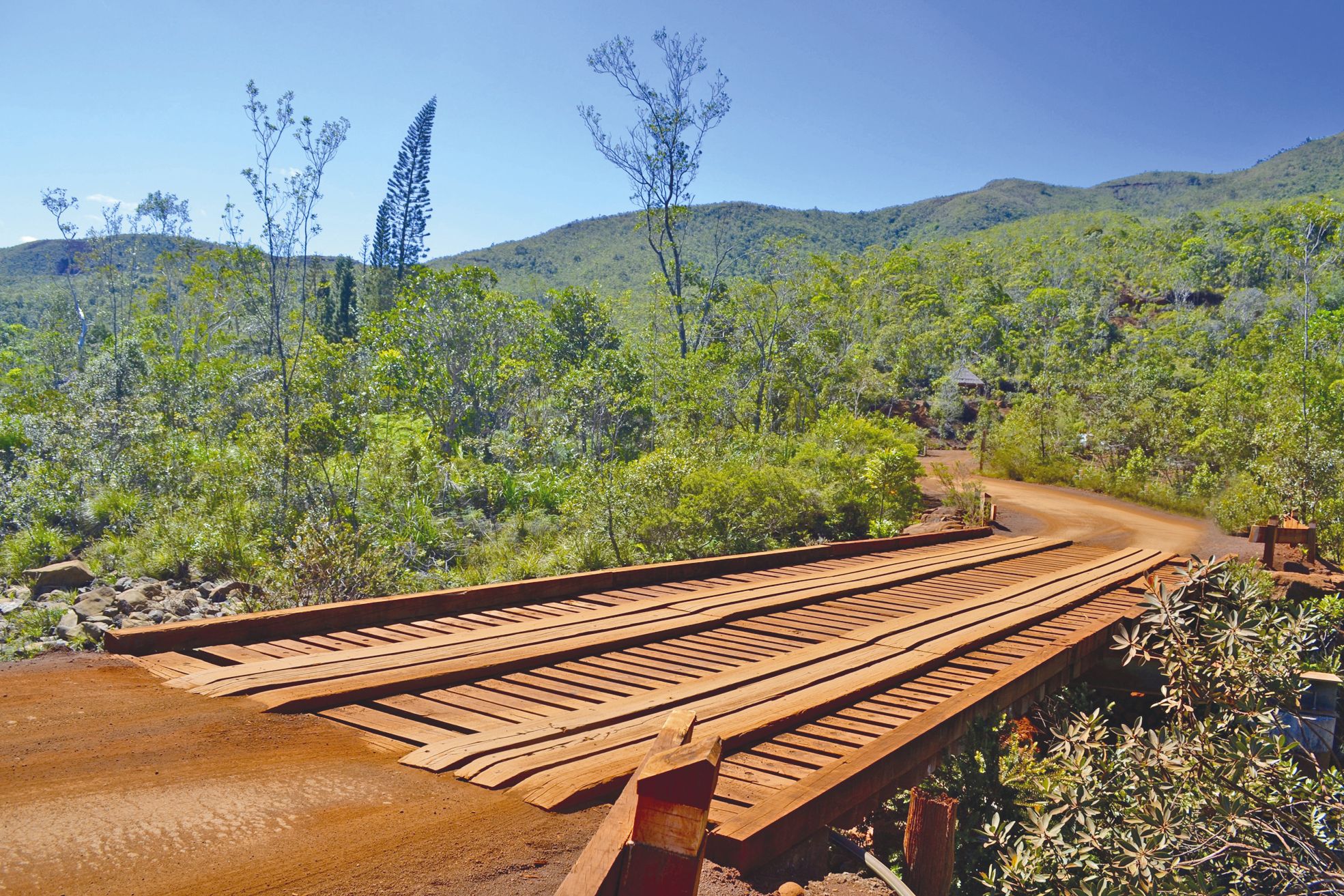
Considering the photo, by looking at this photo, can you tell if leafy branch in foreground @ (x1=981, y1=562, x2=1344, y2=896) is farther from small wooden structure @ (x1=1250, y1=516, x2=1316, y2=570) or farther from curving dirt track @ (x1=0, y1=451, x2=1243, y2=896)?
small wooden structure @ (x1=1250, y1=516, x2=1316, y2=570)

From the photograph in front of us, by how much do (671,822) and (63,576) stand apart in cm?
1066

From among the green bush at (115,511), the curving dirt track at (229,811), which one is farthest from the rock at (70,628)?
the green bush at (115,511)

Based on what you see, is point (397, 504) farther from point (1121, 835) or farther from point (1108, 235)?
point (1108, 235)

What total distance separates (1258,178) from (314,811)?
442 ft

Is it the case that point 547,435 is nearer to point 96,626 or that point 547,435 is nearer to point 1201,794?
point 96,626

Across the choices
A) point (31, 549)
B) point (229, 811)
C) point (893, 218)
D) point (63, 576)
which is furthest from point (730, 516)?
point (893, 218)

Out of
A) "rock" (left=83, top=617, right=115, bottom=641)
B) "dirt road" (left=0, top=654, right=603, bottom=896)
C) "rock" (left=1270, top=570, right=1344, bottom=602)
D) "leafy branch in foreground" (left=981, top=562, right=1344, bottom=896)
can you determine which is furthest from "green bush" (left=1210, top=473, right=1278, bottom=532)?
"rock" (left=83, top=617, right=115, bottom=641)

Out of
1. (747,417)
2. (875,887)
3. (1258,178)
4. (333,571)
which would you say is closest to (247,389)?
(747,417)

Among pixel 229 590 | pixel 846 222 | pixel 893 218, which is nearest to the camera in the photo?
pixel 229 590

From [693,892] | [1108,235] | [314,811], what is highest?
[1108,235]

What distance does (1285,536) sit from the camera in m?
9.90

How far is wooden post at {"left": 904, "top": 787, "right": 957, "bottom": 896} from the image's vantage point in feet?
11.1

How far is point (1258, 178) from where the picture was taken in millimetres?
108688

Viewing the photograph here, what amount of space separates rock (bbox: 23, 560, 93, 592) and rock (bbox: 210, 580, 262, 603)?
2067 mm
